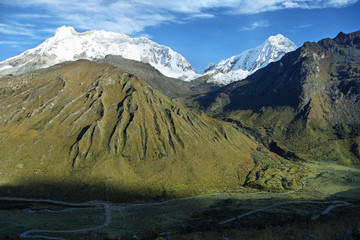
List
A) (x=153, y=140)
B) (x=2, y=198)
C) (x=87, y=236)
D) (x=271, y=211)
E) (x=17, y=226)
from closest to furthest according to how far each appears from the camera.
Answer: (x=87, y=236) → (x=17, y=226) → (x=271, y=211) → (x=2, y=198) → (x=153, y=140)

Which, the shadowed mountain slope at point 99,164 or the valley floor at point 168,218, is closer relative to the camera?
the valley floor at point 168,218

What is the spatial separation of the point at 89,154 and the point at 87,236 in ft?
354

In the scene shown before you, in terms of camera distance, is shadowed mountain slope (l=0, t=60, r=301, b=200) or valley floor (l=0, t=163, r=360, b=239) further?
shadowed mountain slope (l=0, t=60, r=301, b=200)

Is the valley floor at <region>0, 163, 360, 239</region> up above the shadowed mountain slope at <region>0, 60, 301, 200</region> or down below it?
below

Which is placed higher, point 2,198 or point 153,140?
point 153,140

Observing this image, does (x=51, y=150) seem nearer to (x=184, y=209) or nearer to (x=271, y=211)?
(x=184, y=209)

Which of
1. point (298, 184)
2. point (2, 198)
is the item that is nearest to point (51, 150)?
point (2, 198)

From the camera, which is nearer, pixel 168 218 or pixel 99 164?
pixel 168 218

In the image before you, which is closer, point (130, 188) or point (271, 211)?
point (271, 211)

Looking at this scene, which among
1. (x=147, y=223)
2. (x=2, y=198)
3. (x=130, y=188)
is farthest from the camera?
(x=130, y=188)

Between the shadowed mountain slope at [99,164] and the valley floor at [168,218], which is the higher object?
the shadowed mountain slope at [99,164]

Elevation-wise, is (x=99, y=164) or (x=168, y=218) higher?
(x=99, y=164)

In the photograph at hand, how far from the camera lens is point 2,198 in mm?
131125

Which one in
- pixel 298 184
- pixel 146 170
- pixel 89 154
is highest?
pixel 89 154
